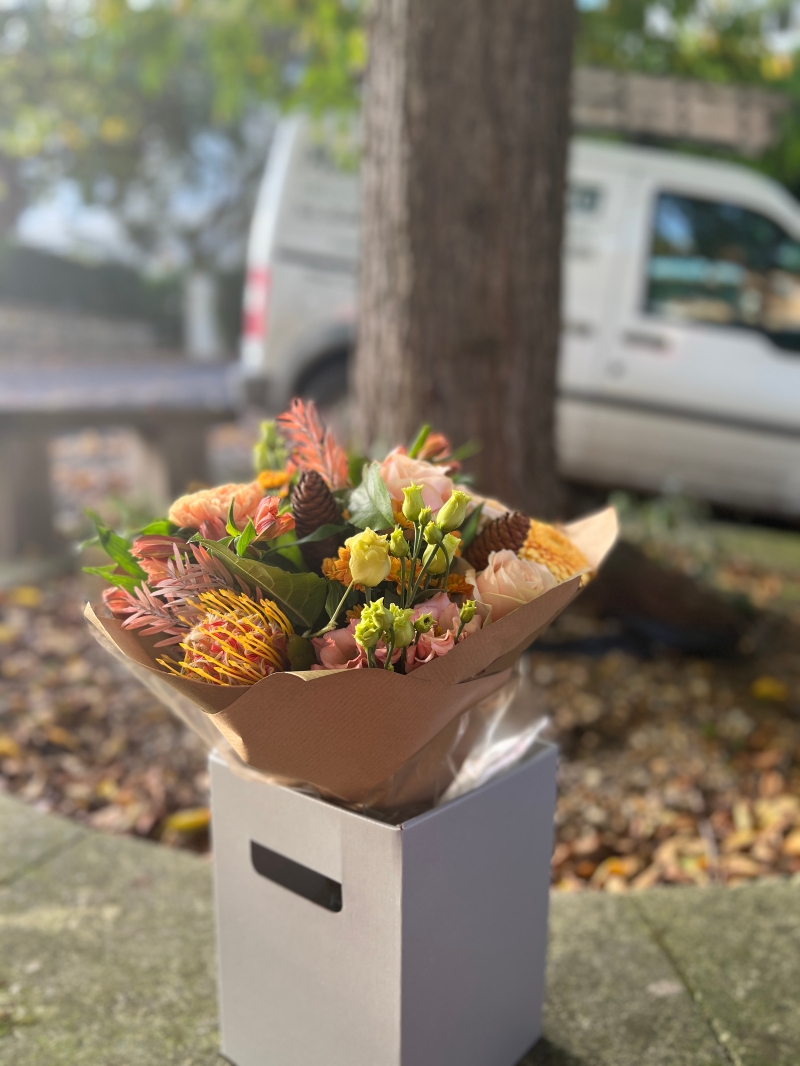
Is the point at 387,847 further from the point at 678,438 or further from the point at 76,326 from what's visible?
the point at 76,326

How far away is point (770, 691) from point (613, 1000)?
1.72 m

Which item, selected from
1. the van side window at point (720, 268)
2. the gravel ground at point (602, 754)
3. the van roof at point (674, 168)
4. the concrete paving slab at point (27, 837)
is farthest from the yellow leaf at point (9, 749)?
the van roof at point (674, 168)

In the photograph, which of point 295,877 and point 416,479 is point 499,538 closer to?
point 416,479

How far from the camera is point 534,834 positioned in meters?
1.35

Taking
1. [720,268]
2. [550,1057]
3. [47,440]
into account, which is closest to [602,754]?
[550,1057]

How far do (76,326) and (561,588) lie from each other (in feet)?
58.7

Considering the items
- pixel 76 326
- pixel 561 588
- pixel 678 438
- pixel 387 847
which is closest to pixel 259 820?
pixel 387 847

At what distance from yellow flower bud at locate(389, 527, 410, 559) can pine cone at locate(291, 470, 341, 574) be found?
0.15 metres

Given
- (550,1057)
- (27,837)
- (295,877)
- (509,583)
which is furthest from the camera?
(27,837)

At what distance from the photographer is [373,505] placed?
3.66ft

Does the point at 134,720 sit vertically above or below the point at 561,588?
below

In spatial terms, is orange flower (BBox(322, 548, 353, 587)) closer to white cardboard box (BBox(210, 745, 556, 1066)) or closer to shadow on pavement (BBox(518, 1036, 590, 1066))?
white cardboard box (BBox(210, 745, 556, 1066))

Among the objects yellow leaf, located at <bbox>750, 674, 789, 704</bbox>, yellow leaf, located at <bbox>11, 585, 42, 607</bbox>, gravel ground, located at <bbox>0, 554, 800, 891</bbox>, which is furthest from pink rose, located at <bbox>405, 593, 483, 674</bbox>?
yellow leaf, located at <bbox>11, 585, 42, 607</bbox>

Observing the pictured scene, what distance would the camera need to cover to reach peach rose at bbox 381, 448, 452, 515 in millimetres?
1121
